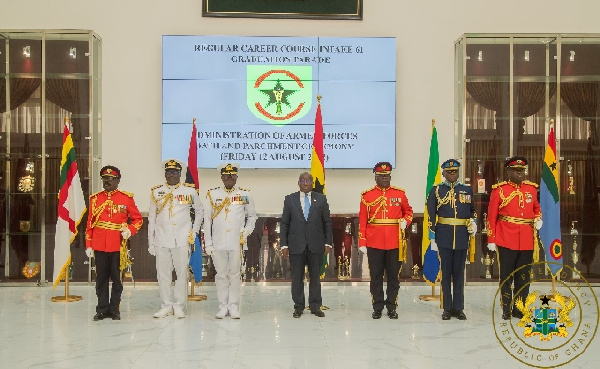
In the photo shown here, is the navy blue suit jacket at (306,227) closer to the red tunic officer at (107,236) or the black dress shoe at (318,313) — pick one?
the black dress shoe at (318,313)

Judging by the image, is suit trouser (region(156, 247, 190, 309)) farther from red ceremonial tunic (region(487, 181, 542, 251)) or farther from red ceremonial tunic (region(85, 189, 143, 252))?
red ceremonial tunic (region(487, 181, 542, 251))

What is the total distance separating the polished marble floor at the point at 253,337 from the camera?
4.63m

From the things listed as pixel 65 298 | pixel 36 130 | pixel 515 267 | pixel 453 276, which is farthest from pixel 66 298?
pixel 515 267

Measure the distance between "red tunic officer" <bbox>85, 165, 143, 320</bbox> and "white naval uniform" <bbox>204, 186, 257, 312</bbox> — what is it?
0.74 m

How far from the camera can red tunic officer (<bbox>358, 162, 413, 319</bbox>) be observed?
6.29m

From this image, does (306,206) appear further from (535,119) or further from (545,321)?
(535,119)

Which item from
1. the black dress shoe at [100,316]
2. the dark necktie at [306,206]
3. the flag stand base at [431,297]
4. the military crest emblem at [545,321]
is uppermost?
the dark necktie at [306,206]

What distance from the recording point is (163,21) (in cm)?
834

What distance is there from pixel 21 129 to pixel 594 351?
6.75 metres

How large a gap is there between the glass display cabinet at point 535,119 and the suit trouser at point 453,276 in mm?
2049

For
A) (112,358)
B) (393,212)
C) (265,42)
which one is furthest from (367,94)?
(112,358)

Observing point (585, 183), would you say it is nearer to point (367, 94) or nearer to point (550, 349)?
point (367, 94)

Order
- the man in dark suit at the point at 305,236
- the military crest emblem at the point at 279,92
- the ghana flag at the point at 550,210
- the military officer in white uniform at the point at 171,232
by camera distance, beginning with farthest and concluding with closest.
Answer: the military crest emblem at the point at 279,92
the ghana flag at the point at 550,210
the man in dark suit at the point at 305,236
the military officer in white uniform at the point at 171,232

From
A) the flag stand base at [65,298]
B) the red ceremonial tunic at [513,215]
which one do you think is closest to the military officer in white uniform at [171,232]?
the flag stand base at [65,298]
